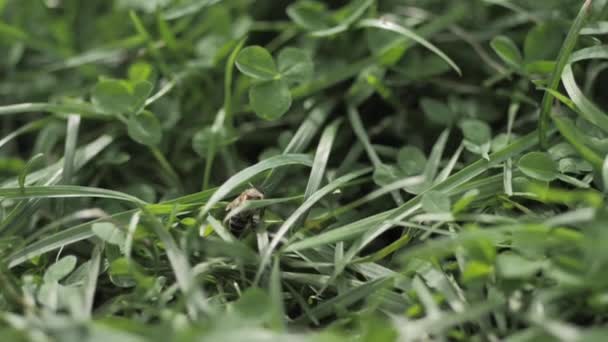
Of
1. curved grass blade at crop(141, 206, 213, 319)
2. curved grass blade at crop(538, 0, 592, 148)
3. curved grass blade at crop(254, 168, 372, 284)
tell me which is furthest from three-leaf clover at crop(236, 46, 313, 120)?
curved grass blade at crop(538, 0, 592, 148)

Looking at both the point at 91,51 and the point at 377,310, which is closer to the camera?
the point at 377,310

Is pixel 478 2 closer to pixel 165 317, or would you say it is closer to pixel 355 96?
pixel 355 96

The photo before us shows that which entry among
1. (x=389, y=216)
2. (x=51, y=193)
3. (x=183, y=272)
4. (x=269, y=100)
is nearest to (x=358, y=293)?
(x=389, y=216)

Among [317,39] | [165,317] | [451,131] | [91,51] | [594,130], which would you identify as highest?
[91,51]

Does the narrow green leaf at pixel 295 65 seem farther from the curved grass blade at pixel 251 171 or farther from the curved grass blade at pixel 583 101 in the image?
the curved grass blade at pixel 583 101

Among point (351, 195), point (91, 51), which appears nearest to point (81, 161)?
point (91, 51)

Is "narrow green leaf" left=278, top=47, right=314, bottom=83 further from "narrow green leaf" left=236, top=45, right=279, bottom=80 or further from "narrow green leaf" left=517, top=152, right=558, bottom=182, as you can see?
"narrow green leaf" left=517, top=152, right=558, bottom=182
